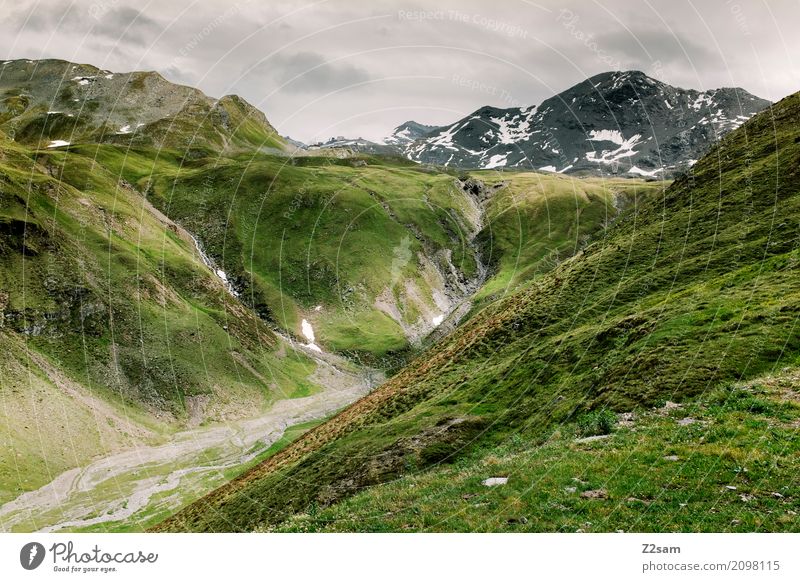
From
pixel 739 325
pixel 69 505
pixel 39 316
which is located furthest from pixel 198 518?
A: pixel 39 316

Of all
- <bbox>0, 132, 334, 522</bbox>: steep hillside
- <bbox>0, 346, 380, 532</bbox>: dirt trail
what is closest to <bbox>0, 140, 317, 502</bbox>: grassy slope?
<bbox>0, 132, 334, 522</bbox>: steep hillside

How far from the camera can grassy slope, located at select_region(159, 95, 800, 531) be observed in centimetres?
3083

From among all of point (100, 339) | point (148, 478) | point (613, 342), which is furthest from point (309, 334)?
Answer: point (613, 342)

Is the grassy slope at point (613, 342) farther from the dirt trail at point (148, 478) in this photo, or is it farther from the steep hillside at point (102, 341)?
the steep hillside at point (102, 341)

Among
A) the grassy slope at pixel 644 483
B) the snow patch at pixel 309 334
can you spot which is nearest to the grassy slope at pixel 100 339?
the snow patch at pixel 309 334
